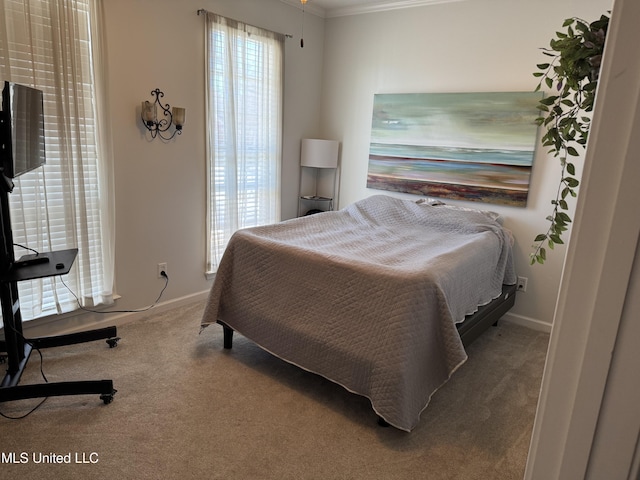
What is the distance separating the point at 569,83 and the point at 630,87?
1.53 ft

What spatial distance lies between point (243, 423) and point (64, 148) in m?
1.93

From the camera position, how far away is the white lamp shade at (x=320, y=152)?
4161 millimetres

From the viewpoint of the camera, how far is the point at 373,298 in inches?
83.7

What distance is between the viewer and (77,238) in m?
2.75

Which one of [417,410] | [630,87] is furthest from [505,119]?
[630,87]

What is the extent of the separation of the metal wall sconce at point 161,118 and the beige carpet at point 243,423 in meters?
1.48

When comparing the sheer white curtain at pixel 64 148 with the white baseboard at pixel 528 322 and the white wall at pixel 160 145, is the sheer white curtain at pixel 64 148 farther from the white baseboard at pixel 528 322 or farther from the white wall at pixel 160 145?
the white baseboard at pixel 528 322

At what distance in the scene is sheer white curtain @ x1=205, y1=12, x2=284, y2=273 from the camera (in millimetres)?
3398

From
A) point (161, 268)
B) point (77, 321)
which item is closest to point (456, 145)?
point (161, 268)

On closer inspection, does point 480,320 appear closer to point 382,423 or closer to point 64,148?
point 382,423

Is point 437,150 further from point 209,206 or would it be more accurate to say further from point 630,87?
point 630,87

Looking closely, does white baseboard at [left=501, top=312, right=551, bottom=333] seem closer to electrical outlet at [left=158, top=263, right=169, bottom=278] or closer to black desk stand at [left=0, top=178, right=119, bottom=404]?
electrical outlet at [left=158, top=263, right=169, bottom=278]

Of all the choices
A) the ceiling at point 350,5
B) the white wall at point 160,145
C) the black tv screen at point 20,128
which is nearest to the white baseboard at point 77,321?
the white wall at point 160,145

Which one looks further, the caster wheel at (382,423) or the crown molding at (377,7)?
the crown molding at (377,7)
